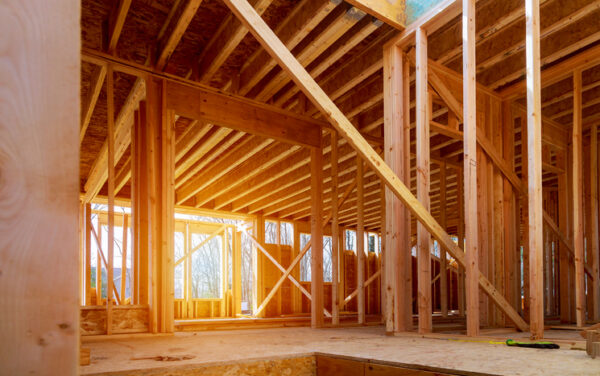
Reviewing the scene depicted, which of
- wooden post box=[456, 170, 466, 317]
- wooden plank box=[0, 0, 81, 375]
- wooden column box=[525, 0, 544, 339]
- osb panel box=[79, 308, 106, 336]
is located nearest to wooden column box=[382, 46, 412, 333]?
wooden column box=[525, 0, 544, 339]

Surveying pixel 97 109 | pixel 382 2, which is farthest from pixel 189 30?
pixel 97 109

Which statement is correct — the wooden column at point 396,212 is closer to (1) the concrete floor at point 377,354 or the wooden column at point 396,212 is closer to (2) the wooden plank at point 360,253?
(1) the concrete floor at point 377,354

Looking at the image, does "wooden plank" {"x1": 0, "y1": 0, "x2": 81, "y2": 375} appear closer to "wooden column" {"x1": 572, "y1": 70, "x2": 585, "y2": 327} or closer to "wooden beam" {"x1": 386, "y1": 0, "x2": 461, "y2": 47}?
"wooden beam" {"x1": 386, "y1": 0, "x2": 461, "y2": 47}

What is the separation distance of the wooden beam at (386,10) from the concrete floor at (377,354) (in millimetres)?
2972

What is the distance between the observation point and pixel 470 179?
411cm

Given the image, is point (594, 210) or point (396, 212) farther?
point (594, 210)

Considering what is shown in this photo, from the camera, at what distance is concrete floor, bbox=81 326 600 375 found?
2.43 metres

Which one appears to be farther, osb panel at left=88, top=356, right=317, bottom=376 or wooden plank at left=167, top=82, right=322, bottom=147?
wooden plank at left=167, top=82, right=322, bottom=147

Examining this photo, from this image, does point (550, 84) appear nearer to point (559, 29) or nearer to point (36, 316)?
point (559, 29)

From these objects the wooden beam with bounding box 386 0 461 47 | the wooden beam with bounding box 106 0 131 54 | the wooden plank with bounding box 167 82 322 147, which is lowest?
the wooden plank with bounding box 167 82 322 147

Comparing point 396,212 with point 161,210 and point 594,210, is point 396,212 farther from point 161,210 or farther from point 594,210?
point 594,210

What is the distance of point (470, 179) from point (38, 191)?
12.0ft

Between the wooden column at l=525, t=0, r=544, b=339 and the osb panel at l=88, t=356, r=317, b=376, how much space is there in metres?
1.82

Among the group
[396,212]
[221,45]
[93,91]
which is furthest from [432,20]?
[93,91]
